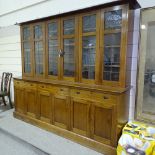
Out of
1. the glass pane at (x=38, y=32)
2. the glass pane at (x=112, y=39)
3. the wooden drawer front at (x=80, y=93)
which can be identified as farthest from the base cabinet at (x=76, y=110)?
the glass pane at (x=38, y=32)

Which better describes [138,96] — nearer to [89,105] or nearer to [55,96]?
[89,105]

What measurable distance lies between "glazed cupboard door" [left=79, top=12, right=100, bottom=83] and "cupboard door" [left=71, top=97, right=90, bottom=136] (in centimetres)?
35

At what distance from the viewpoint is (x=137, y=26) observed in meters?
2.41

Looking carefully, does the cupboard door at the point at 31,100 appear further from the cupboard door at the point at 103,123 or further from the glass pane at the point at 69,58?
the cupboard door at the point at 103,123

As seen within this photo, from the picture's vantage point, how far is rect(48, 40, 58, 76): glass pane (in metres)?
3.00

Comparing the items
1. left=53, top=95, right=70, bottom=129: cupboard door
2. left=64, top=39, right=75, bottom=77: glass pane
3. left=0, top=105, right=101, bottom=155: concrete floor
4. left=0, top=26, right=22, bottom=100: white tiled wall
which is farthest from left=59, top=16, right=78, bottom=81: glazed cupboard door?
left=0, top=26, right=22, bottom=100: white tiled wall

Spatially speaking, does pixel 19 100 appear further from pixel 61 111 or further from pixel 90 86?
pixel 90 86

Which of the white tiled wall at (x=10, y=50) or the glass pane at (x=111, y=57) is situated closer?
the glass pane at (x=111, y=57)

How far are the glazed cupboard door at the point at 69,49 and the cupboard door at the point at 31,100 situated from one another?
2.57ft

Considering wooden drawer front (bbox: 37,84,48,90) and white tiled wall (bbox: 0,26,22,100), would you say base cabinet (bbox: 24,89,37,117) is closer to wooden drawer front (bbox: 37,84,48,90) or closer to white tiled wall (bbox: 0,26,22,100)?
wooden drawer front (bbox: 37,84,48,90)

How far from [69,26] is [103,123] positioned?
1.61 metres

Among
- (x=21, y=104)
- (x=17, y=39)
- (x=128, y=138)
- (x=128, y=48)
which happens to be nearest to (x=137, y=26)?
(x=128, y=48)

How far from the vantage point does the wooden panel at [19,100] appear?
11.5 feet

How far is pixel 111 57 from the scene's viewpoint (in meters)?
2.39
